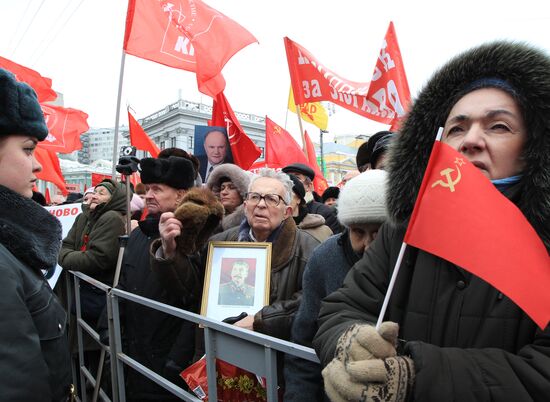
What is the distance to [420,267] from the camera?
1221 mm

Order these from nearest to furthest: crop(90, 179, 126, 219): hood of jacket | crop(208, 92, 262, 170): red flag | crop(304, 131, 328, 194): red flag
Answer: crop(90, 179, 126, 219): hood of jacket → crop(208, 92, 262, 170): red flag → crop(304, 131, 328, 194): red flag

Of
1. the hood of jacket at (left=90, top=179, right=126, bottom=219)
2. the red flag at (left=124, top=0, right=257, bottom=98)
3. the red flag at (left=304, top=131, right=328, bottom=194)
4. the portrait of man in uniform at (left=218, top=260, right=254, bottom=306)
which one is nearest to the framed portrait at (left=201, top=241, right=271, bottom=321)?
the portrait of man in uniform at (left=218, top=260, right=254, bottom=306)

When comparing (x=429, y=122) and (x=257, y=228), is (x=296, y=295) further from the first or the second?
(x=429, y=122)

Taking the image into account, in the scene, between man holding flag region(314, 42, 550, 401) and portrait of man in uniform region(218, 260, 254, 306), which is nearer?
man holding flag region(314, 42, 550, 401)

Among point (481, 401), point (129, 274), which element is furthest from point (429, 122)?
point (129, 274)

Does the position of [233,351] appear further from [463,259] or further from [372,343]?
[463,259]

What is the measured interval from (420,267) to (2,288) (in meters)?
1.37

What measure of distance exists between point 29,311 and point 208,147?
4219 millimetres

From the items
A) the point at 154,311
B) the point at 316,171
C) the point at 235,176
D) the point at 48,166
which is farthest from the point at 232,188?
the point at 48,166

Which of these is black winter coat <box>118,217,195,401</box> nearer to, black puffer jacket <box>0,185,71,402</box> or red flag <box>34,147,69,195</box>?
black puffer jacket <box>0,185,71,402</box>

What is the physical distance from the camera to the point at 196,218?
2547 mm

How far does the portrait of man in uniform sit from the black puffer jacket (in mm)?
841

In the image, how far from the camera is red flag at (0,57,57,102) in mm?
7344

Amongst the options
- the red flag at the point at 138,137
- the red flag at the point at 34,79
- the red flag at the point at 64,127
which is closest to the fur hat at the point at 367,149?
the red flag at the point at 138,137
